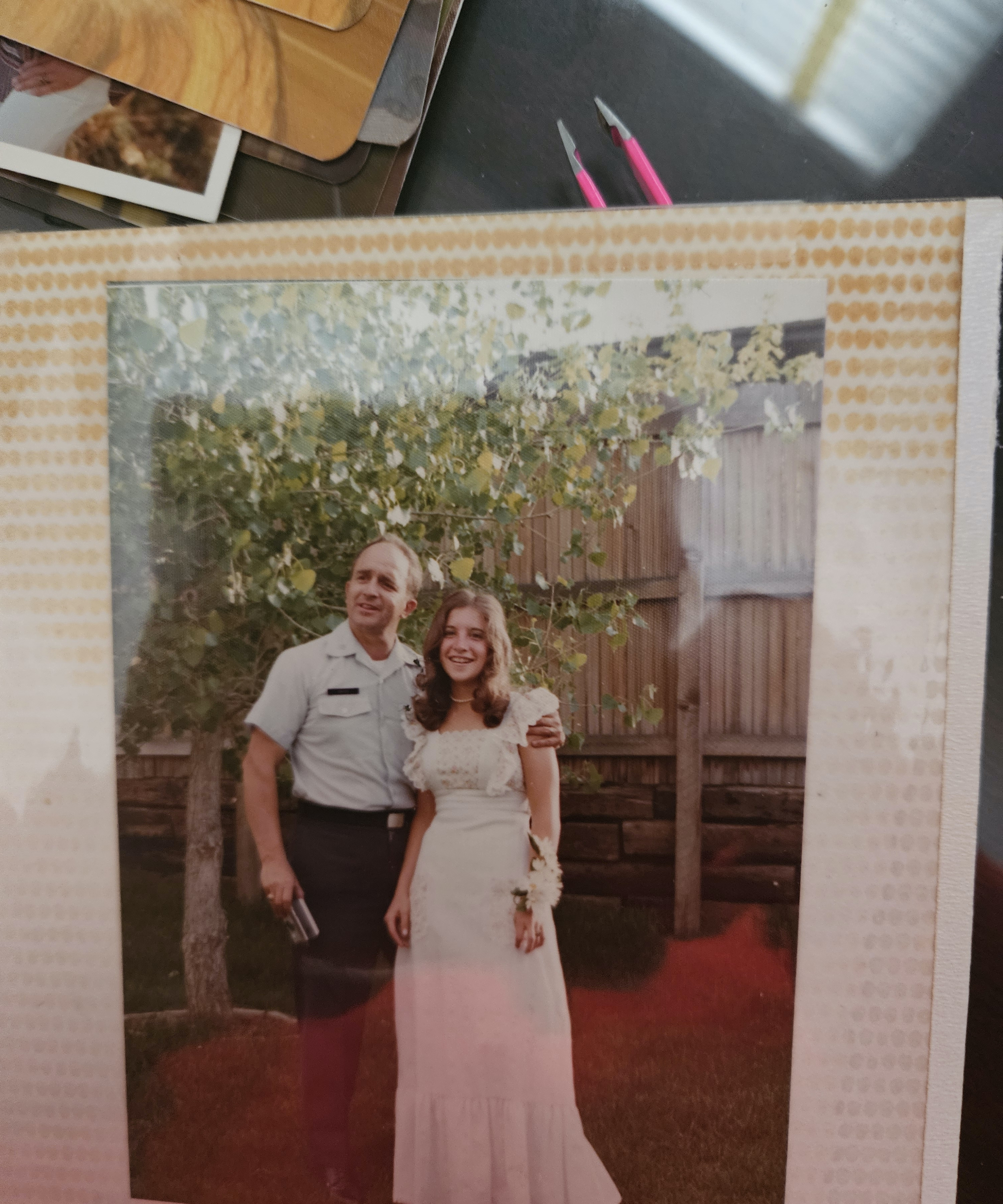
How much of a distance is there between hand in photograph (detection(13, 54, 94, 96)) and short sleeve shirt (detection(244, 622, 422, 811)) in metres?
0.52

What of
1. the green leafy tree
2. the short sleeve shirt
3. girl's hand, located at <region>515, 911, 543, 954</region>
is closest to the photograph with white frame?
the green leafy tree

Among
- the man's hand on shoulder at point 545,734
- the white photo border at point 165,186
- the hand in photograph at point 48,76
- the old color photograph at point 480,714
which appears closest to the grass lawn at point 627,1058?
the old color photograph at point 480,714

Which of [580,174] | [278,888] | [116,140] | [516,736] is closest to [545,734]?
[516,736]

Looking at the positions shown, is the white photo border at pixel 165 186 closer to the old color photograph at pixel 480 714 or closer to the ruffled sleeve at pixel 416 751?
the old color photograph at pixel 480 714

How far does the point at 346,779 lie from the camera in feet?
2.03

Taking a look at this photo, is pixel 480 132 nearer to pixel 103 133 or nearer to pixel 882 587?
pixel 103 133

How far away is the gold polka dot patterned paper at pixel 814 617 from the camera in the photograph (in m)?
0.60

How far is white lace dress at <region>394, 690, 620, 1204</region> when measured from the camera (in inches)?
24.1

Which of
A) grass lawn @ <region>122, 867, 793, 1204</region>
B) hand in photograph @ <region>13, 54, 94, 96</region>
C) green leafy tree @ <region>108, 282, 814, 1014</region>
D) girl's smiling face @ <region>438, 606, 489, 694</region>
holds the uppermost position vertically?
hand in photograph @ <region>13, 54, 94, 96</region>

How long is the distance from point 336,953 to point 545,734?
0.76 ft

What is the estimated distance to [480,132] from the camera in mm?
703

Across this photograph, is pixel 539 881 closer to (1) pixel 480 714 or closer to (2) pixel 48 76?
(1) pixel 480 714

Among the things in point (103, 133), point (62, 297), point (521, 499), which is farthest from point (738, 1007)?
point (103, 133)

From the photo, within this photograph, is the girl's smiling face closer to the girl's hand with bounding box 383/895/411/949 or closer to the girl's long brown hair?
the girl's long brown hair
